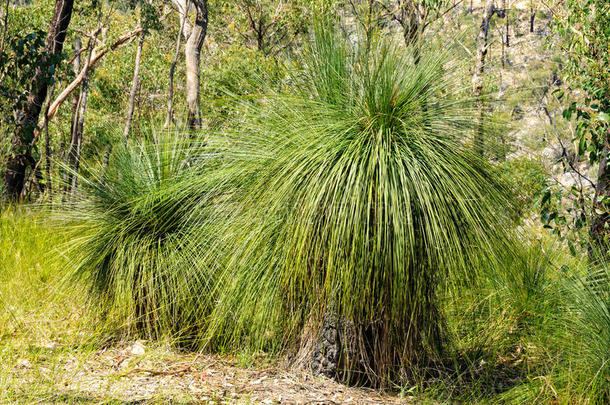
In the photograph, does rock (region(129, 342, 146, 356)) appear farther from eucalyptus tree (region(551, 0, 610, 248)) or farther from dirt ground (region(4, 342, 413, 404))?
eucalyptus tree (region(551, 0, 610, 248))

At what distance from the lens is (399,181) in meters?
2.94

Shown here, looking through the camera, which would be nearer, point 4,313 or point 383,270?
point 383,270

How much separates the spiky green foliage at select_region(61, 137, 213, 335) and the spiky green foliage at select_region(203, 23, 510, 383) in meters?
0.28

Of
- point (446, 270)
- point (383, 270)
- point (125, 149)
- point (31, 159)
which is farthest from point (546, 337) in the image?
point (31, 159)

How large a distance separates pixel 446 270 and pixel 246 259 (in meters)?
1.05

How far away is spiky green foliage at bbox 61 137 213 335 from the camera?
3566 millimetres

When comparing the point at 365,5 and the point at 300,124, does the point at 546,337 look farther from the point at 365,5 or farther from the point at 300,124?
the point at 365,5

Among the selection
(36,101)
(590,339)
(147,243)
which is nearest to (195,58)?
(36,101)

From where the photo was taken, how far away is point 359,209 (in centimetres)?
282

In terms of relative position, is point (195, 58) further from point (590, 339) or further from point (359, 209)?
point (590, 339)

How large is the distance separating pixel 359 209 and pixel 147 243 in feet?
4.94

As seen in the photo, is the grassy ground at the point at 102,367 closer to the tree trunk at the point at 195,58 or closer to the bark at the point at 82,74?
the tree trunk at the point at 195,58

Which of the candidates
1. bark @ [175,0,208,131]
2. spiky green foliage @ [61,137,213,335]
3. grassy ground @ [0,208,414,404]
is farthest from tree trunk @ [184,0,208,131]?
grassy ground @ [0,208,414,404]

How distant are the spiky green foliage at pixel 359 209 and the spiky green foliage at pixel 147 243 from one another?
28cm
